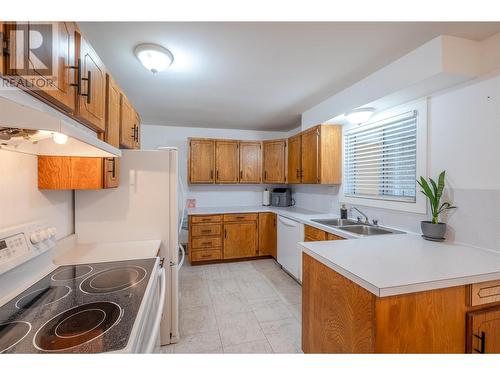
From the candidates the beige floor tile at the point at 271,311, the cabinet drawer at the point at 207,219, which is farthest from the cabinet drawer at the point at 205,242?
the beige floor tile at the point at 271,311

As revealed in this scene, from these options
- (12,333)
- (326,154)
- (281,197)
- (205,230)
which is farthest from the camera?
(281,197)

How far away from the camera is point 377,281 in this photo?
1036 millimetres

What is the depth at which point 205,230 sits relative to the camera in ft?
11.6

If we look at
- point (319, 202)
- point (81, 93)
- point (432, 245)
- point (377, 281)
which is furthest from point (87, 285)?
point (319, 202)

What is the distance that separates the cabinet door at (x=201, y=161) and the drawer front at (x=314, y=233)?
1.89m

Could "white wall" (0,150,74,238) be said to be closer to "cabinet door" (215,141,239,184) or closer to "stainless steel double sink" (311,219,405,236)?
"stainless steel double sink" (311,219,405,236)

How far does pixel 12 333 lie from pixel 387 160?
111 inches

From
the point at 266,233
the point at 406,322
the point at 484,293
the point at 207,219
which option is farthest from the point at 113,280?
the point at 266,233

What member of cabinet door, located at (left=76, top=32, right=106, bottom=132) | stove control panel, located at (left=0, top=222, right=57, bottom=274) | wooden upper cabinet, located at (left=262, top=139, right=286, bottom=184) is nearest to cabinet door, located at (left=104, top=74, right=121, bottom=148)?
cabinet door, located at (left=76, top=32, right=106, bottom=132)

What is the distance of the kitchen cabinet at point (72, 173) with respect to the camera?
1.37 m

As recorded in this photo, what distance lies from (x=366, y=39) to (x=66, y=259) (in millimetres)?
2455

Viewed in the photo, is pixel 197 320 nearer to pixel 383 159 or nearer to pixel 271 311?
pixel 271 311

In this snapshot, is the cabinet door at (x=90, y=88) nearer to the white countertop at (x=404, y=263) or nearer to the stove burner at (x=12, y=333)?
the stove burner at (x=12, y=333)
